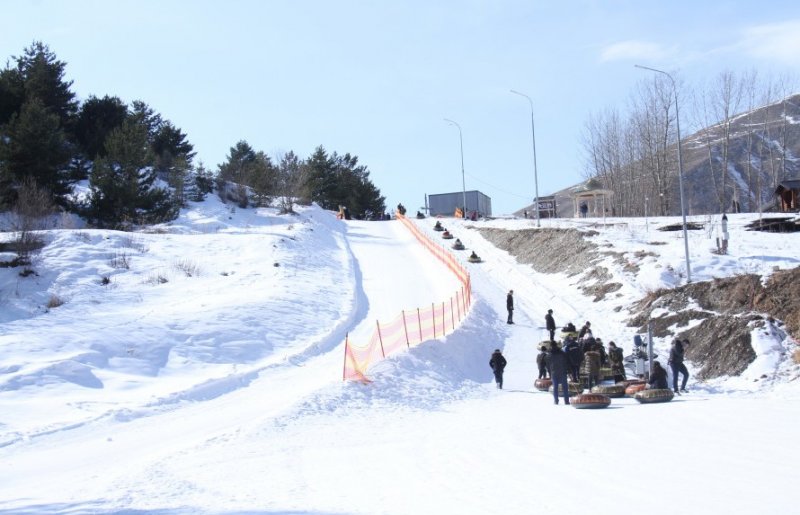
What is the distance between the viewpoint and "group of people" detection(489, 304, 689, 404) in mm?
18250

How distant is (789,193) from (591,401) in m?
46.0

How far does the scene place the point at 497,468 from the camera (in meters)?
11.2

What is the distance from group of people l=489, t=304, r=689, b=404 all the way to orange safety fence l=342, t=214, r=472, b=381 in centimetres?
336

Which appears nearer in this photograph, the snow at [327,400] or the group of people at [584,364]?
the snow at [327,400]

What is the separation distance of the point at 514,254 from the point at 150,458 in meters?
36.4

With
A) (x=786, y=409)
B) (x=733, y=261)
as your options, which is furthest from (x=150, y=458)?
(x=733, y=261)

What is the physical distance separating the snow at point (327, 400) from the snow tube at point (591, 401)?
45 cm

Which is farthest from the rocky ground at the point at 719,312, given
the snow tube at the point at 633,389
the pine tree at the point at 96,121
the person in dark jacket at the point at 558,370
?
the pine tree at the point at 96,121

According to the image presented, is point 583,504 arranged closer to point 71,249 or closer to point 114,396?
point 114,396

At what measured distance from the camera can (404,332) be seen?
2553 cm

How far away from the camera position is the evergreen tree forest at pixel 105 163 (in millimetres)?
42312

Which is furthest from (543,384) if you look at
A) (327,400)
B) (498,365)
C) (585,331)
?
(327,400)

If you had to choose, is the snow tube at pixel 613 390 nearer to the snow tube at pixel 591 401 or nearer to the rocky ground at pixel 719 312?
the snow tube at pixel 591 401

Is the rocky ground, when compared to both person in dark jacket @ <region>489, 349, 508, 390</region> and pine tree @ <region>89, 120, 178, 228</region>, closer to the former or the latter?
person in dark jacket @ <region>489, 349, 508, 390</region>
